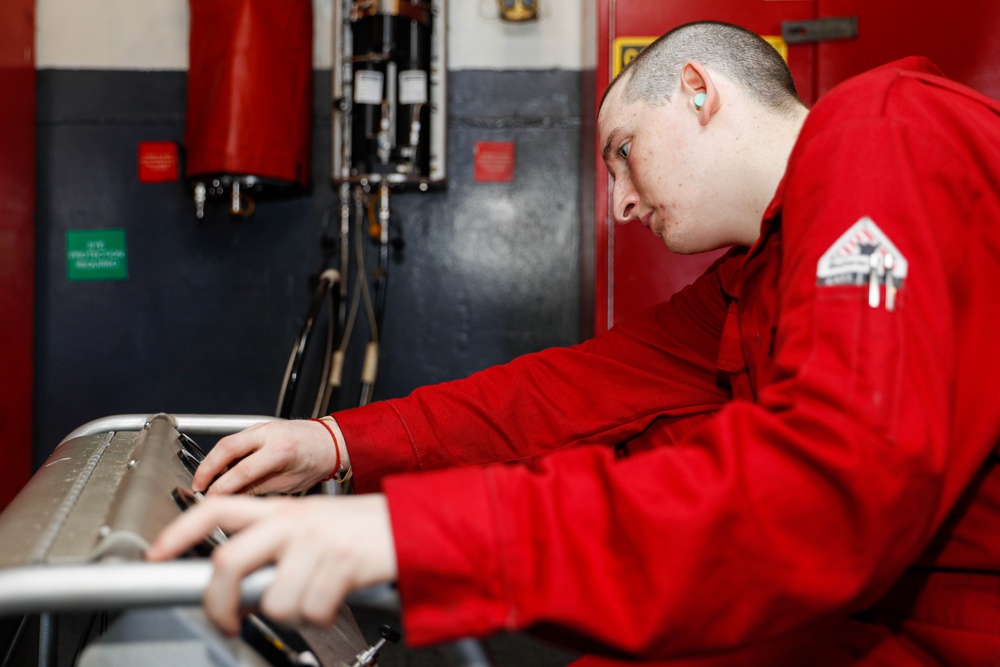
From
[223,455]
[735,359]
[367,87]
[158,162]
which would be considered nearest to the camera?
[223,455]

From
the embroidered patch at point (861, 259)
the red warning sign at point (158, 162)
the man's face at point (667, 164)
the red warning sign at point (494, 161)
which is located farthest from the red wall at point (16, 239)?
the embroidered patch at point (861, 259)

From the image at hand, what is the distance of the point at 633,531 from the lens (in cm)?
51

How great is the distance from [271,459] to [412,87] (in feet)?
5.68

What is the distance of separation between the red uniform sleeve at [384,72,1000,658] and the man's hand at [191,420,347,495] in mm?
476

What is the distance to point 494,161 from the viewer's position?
8.68 ft

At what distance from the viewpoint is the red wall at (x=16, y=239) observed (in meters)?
2.37

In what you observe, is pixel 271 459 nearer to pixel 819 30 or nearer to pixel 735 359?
pixel 735 359

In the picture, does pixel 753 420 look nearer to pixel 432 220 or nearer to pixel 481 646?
pixel 481 646

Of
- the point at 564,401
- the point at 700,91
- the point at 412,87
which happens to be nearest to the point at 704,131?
the point at 700,91

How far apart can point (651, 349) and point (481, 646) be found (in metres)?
0.81

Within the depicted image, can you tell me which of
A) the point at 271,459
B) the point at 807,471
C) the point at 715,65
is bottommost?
the point at 271,459

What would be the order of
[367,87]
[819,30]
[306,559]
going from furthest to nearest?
[367,87], [819,30], [306,559]

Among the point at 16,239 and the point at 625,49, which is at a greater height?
the point at 625,49

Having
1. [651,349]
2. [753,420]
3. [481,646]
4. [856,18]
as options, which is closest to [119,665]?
[481,646]
